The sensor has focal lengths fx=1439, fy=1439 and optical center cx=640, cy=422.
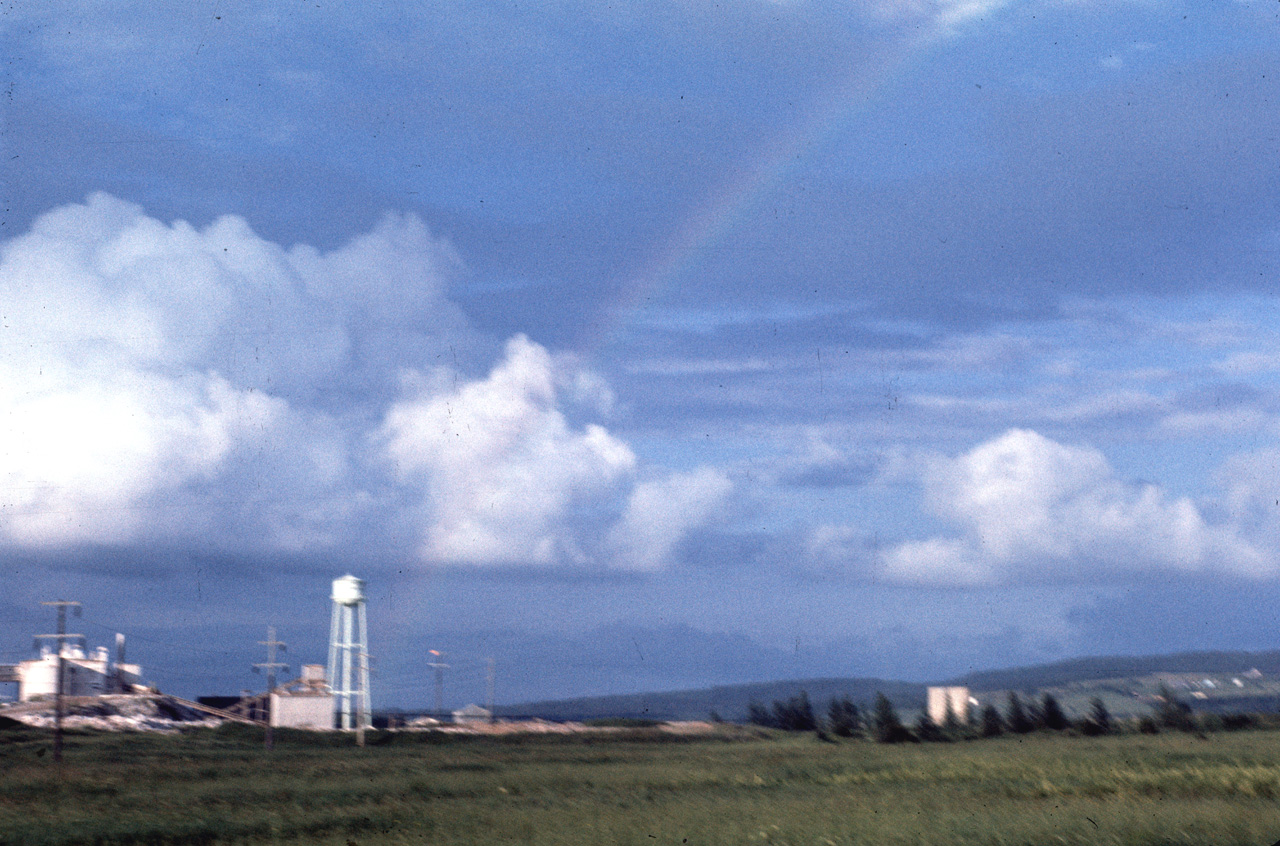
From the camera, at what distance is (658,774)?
80.8 metres

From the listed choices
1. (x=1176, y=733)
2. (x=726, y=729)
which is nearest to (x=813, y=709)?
(x=726, y=729)

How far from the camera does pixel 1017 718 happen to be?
150 metres

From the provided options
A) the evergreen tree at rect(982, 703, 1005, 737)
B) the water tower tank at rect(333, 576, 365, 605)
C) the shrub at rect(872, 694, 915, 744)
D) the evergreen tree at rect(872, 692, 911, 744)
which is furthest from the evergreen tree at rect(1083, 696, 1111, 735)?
the water tower tank at rect(333, 576, 365, 605)

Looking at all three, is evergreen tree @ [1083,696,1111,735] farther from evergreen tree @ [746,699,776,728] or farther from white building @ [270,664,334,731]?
white building @ [270,664,334,731]

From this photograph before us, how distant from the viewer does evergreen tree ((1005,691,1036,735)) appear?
149m

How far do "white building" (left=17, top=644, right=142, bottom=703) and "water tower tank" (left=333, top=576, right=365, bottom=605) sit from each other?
80.3 ft

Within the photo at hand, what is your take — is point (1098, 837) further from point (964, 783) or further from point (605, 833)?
point (964, 783)

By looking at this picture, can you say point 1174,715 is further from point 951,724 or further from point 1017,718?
point 951,724

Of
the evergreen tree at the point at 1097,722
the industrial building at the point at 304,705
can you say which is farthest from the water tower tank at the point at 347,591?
the evergreen tree at the point at 1097,722

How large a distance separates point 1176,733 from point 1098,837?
10013cm

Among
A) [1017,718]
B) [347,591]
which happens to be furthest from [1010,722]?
[347,591]

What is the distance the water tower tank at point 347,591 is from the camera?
124m

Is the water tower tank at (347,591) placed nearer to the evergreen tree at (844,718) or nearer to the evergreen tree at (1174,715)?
the evergreen tree at (844,718)

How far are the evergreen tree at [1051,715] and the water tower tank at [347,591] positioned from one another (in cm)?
7418
